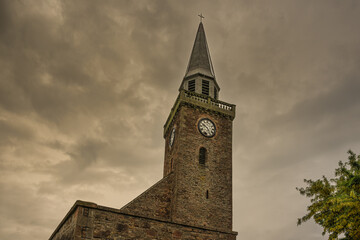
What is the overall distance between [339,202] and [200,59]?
22971 mm

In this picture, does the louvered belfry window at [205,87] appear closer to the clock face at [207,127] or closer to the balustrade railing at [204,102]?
the balustrade railing at [204,102]

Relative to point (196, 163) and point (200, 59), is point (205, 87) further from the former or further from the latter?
point (196, 163)

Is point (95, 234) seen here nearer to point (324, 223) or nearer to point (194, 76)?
point (324, 223)

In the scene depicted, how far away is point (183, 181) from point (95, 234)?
13302 millimetres

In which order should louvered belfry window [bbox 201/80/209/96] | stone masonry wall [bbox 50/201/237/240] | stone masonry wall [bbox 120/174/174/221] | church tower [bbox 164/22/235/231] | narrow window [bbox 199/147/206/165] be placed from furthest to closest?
louvered belfry window [bbox 201/80/209/96]
narrow window [bbox 199/147/206/165]
church tower [bbox 164/22/235/231]
stone masonry wall [bbox 120/174/174/221]
stone masonry wall [bbox 50/201/237/240]

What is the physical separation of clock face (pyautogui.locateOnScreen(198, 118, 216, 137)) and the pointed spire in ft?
19.0

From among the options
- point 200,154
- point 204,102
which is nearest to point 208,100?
point 204,102

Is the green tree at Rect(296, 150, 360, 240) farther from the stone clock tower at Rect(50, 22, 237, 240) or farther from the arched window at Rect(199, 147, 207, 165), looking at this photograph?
the arched window at Rect(199, 147, 207, 165)

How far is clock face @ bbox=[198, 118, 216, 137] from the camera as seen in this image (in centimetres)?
2856

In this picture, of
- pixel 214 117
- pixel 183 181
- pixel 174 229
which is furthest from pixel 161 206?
pixel 174 229

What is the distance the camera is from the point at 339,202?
13891 millimetres

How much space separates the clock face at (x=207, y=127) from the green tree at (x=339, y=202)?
1208 cm

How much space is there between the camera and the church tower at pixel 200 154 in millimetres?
25250

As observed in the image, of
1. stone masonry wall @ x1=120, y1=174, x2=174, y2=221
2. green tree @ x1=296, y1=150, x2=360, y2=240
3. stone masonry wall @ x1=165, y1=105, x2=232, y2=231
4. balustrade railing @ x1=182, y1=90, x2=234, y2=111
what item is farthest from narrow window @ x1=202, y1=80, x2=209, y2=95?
green tree @ x1=296, y1=150, x2=360, y2=240
